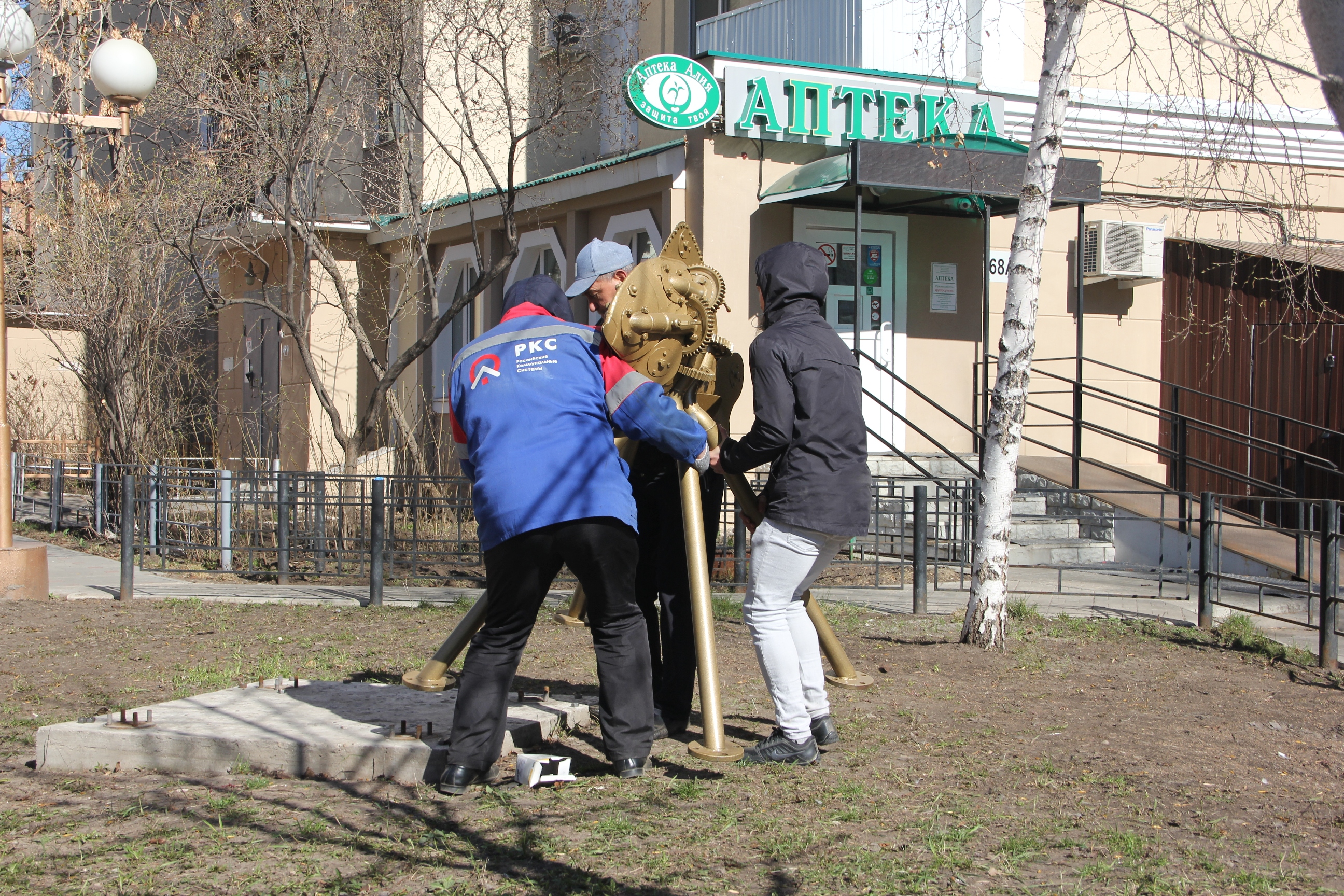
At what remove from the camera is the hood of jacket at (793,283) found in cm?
482

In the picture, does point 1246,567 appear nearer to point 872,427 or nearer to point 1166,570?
point 1166,570

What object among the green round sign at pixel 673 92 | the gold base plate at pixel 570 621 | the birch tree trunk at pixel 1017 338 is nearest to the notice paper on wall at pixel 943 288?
the green round sign at pixel 673 92

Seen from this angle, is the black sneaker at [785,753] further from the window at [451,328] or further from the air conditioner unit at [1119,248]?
the window at [451,328]

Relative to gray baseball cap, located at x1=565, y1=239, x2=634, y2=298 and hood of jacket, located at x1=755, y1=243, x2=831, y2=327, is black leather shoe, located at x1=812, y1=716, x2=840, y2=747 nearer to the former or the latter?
hood of jacket, located at x1=755, y1=243, x2=831, y2=327

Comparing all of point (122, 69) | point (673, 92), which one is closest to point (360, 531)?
point (122, 69)

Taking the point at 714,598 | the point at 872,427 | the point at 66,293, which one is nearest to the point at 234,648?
the point at 714,598

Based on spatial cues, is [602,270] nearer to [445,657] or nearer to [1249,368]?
[445,657]

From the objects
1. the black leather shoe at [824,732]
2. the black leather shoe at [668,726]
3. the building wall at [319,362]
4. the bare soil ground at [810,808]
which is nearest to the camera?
the bare soil ground at [810,808]

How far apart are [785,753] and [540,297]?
6.55 feet

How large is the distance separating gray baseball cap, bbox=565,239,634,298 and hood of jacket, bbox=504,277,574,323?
156 mm

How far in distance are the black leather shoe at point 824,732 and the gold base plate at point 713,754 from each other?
668mm

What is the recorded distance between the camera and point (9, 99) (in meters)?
9.77

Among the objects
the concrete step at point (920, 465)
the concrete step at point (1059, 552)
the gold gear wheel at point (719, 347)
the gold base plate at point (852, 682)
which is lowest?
the gold base plate at point (852, 682)

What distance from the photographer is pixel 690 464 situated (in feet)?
15.0
